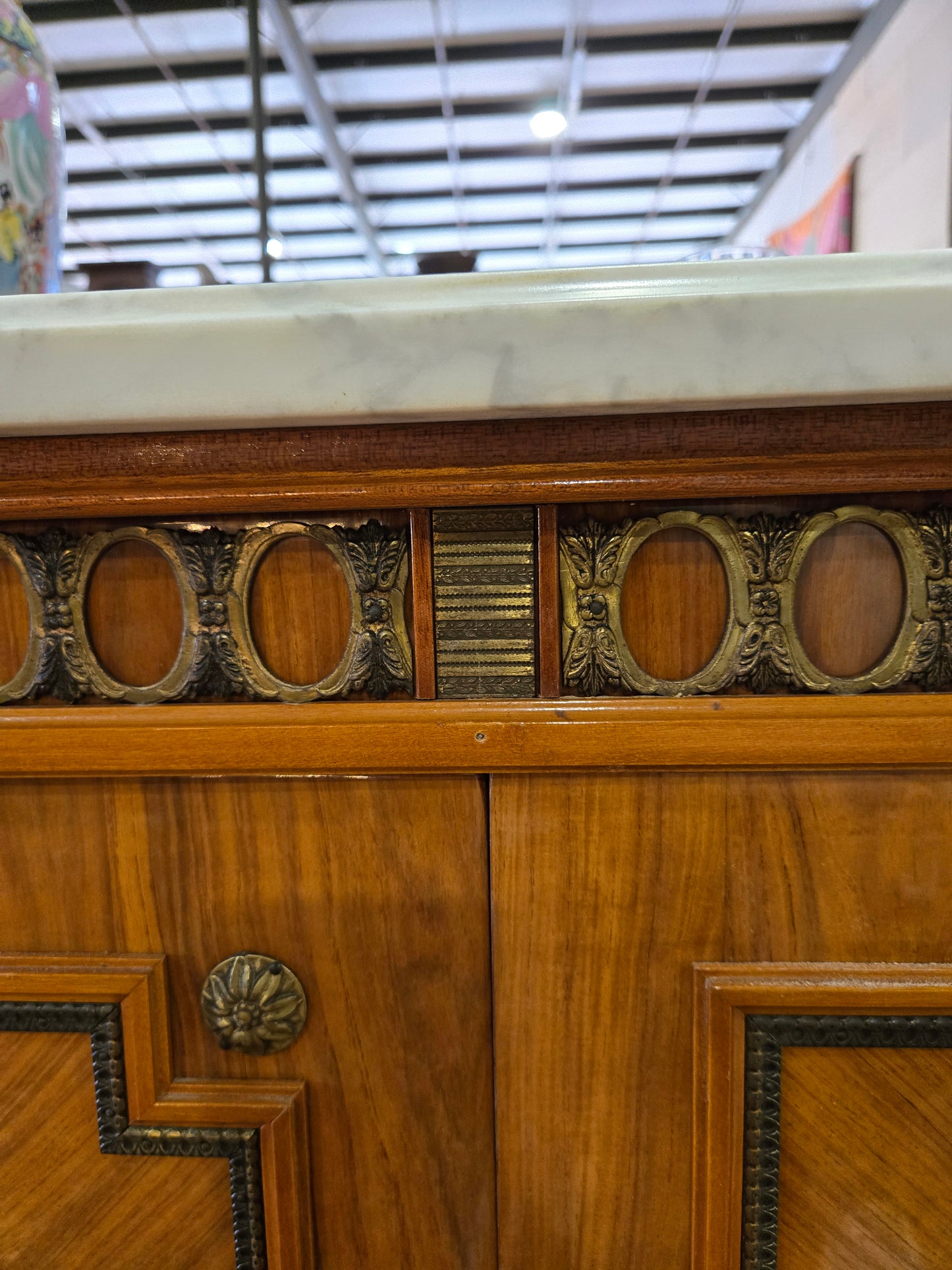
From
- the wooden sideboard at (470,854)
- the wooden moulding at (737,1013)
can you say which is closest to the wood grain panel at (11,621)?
the wooden sideboard at (470,854)

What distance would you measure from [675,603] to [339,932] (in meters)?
0.14

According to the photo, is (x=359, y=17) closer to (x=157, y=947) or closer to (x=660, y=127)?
(x=660, y=127)

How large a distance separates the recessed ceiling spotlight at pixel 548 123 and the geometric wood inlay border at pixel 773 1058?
268cm

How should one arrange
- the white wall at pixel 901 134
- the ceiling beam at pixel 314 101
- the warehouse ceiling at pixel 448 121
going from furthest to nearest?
the warehouse ceiling at pixel 448 121, the ceiling beam at pixel 314 101, the white wall at pixel 901 134

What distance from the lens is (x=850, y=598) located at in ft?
0.68

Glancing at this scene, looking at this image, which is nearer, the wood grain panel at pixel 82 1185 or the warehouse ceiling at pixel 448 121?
the wood grain panel at pixel 82 1185

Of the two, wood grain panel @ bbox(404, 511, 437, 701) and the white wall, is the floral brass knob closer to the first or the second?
wood grain panel @ bbox(404, 511, 437, 701)

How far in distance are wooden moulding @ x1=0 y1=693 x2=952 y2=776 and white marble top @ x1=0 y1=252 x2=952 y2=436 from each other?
0.08 m

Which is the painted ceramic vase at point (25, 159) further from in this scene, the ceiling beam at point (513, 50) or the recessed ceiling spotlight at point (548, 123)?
the recessed ceiling spotlight at point (548, 123)

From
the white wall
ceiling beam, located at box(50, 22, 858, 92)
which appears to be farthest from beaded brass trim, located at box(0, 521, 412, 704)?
ceiling beam, located at box(50, 22, 858, 92)

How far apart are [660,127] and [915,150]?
1397 mm

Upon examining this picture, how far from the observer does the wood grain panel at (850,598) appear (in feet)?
0.68

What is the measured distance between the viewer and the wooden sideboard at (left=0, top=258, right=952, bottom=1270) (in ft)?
0.67

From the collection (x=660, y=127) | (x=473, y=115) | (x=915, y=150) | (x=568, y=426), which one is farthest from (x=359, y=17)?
(x=568, y=426)
